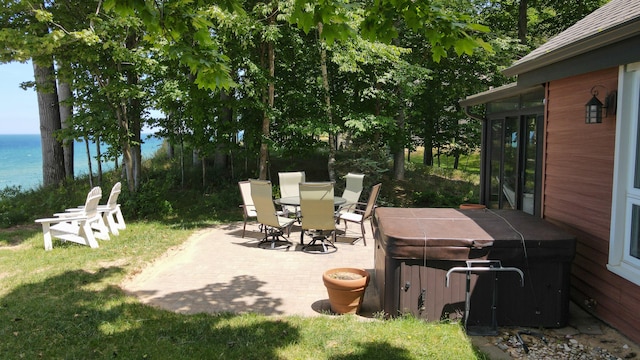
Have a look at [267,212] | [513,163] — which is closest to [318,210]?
[267,212]

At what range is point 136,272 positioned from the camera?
6043 millimetres

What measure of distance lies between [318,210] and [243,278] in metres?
1.82

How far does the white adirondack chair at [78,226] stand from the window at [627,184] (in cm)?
713

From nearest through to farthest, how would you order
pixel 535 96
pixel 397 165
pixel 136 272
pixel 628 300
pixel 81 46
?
pixel 628 300, pixel 136 272, pixel 535 96, pixel 81 46, pixel 397 165

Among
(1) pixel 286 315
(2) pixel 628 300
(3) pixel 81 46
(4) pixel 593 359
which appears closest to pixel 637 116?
(2) pixel 628 300

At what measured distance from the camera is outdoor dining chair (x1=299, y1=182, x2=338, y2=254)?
705 cm

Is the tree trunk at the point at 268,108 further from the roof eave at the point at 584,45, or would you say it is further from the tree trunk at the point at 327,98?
the roof eave at the point at 584,45

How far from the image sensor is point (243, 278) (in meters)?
5.87

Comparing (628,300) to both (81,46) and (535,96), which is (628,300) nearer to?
(535,96)

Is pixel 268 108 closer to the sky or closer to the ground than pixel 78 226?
closer to the sky

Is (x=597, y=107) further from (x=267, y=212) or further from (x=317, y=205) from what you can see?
(x=267, y=212)

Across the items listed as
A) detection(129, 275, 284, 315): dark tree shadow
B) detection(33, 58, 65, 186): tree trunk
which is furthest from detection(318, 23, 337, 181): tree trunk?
detection(33, 58, 65, 186): tree trunk

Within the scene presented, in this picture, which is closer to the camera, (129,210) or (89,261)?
(89,261)

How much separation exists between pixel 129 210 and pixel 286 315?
23.7ft
